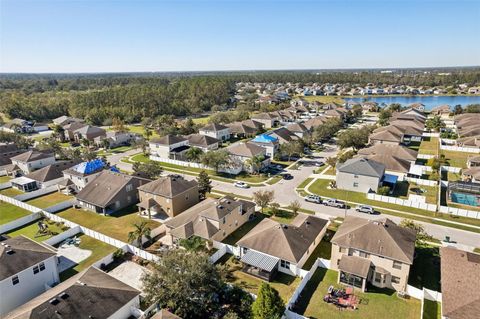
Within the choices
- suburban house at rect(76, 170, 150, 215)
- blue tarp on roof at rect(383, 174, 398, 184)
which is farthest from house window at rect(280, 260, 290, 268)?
blue tarp on roof at rect(383, 174, 398, 184)

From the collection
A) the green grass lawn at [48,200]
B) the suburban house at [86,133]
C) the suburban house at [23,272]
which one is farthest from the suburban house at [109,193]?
the suburban house at [86,133]

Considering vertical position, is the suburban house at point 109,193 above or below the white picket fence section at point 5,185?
above

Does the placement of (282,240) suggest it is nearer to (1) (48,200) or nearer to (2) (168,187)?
(2) (168,187)

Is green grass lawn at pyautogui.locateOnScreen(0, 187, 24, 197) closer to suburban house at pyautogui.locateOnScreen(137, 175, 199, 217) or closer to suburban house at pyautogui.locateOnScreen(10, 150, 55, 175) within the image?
suburban house at pyautogui.locateOnScreen(10, 150, 55, 175)

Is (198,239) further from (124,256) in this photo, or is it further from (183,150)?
(183,150)

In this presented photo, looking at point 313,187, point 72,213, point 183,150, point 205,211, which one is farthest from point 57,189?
point 313,187

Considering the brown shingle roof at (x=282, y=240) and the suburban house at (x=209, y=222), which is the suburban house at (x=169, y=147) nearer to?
the suburban house at (x=209, y=222)
